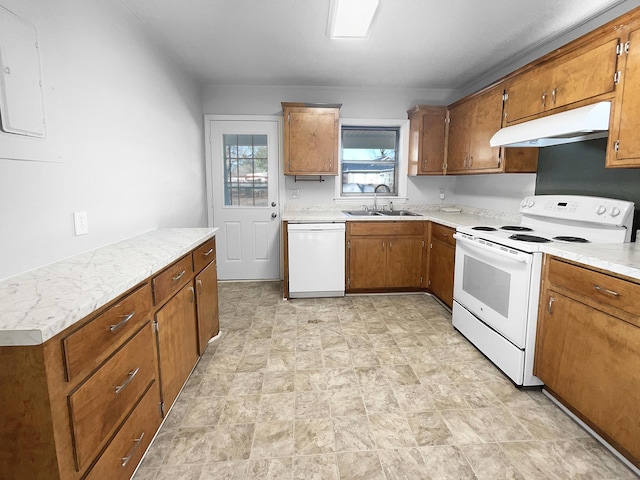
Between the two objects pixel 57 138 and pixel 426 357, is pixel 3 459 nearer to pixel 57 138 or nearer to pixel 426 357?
pixel 57 138

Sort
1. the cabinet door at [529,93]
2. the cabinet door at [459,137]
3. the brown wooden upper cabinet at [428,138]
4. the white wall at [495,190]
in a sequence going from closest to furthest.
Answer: the cabinet door at [529,93] < the white wall at [495,190] < the cabinet door at [459,137] < the brown wooden upper cabinet at [428,138]

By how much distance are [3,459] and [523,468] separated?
6.42ft

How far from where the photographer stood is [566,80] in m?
2.25

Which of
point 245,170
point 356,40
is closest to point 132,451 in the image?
point 356,40

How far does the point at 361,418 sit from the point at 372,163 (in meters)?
3.34

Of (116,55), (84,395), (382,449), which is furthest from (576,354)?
(116,55)

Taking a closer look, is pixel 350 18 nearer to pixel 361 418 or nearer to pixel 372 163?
pixel 372 163

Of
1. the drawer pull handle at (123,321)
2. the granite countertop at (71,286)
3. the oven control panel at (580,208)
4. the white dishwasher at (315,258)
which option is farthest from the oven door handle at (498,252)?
the drawer pull handle at (123,321)

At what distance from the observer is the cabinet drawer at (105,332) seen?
3.35 ft

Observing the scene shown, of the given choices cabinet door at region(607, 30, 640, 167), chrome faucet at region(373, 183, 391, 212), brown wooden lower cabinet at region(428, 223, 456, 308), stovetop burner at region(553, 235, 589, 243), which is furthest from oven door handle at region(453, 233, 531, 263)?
chrome faucet at region(373, 183, 391, 212)

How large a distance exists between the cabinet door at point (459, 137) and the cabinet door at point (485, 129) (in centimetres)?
10

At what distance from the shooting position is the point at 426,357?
2.57 meters

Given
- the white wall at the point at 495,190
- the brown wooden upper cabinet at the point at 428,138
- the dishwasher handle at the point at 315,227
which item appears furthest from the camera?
the brown wooden upper cabinet at the point at 428,138

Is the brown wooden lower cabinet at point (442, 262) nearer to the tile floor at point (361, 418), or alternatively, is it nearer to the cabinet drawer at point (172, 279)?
the tile floor at point (361, 418)
